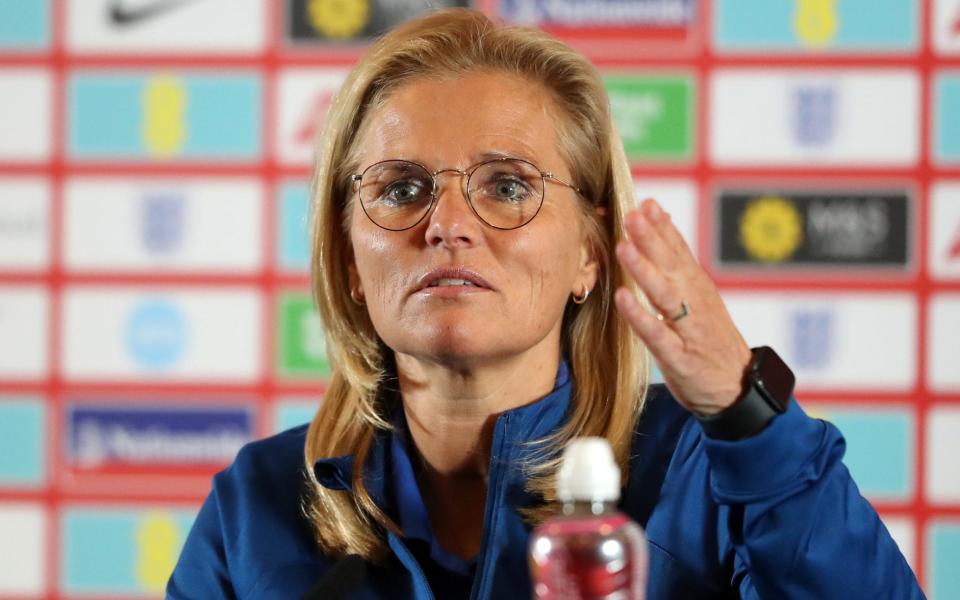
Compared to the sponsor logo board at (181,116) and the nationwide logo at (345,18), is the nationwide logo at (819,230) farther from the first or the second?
the sponsor logo board at (181,116)

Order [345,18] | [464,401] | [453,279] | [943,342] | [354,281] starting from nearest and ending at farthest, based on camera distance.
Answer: [453,279], [464,401], [354,281], [943,342], [345,18]

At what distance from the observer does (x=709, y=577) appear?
119 centimetres

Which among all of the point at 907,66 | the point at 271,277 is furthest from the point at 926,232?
the point at 271,277

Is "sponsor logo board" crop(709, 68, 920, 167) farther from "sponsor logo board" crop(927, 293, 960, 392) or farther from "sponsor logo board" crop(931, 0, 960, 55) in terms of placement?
"sponsor logo board" crop(927, 293, 960, 392)

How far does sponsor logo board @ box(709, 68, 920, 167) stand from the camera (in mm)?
2576

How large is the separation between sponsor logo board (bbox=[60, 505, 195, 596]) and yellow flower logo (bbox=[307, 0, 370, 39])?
47.6 inches

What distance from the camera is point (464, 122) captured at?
1242mm

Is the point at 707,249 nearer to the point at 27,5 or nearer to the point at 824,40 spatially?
the point at 824,40

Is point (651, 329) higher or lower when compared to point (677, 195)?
lower

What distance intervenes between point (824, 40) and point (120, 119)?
5.53 feet

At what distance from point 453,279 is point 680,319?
1.12ft

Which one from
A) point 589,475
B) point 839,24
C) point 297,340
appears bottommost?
point 297,340

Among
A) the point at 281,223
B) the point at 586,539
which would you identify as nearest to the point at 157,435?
the point at 281,223

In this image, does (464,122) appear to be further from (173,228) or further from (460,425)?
(173,228)
